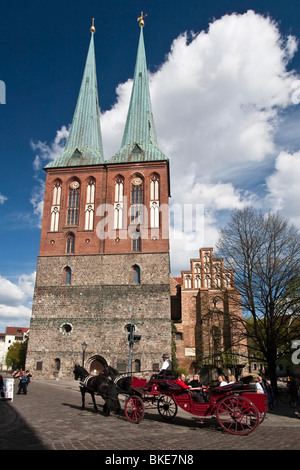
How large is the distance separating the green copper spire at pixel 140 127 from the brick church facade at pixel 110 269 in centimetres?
12

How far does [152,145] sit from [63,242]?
42.7 feet

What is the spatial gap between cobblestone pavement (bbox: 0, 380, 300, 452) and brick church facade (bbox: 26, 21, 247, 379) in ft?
53.2

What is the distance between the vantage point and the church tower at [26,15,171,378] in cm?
2817

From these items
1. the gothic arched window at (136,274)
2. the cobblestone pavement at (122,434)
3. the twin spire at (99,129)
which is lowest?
the cobblestone pavement at (122,434)

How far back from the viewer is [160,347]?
2756 centimetres

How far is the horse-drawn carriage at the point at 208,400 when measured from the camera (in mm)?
8094

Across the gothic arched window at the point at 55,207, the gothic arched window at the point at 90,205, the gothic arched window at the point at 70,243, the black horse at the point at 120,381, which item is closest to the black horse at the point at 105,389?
the black horse at the point at 120,381

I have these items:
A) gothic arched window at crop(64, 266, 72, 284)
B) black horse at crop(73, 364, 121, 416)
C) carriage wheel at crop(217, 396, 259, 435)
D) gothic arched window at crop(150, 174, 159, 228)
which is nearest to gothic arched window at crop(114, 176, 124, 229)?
gothic arched window at crop(150, 174, 159, 228)

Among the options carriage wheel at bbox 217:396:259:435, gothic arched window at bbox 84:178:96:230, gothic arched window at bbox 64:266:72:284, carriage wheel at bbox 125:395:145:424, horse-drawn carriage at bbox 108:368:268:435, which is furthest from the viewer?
gothic arched window at bbox 84:178:96:230

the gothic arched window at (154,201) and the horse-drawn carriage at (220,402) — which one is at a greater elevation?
the gothic arched window at (154,201)

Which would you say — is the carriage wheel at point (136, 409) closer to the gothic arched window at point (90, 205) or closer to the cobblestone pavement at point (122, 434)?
the cobblestone pavement at point (122, 434)

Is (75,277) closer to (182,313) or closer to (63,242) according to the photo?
(63,242)

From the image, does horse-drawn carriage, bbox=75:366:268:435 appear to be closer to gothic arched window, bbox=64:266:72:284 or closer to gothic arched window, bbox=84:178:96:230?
gothic arched window, bbox=64:266:72:284

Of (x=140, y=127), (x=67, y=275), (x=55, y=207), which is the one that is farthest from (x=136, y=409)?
(x=140, y=127)
